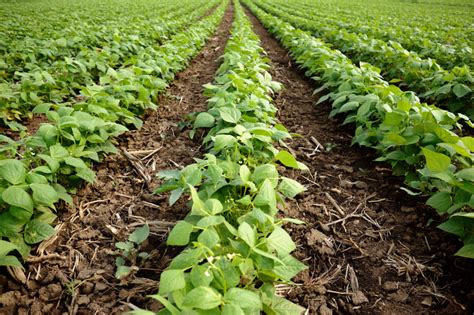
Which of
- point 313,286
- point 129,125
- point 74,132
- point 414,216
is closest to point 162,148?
point 129,125

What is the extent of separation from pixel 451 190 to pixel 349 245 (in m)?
0.76

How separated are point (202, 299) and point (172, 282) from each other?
6.4 inches

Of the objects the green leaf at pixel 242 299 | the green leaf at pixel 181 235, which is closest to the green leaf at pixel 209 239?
the green leaf at pixel 181 235

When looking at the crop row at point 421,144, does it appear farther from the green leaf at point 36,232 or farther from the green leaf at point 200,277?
the green leaf at point 36,232

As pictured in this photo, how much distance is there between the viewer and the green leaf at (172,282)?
47.9 inches

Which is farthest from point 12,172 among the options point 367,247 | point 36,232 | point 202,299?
point 367,247

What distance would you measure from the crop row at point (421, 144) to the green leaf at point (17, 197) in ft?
7.72

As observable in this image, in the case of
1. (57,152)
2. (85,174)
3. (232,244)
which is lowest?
(85,174)

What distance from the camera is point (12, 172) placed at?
1796mm

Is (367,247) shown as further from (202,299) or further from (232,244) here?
(202,299)

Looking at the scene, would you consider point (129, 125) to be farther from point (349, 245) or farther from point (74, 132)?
point (349, 245)

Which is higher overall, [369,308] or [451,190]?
[451,190]

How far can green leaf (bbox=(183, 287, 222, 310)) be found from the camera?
3.70 feet

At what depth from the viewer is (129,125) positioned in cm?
363
